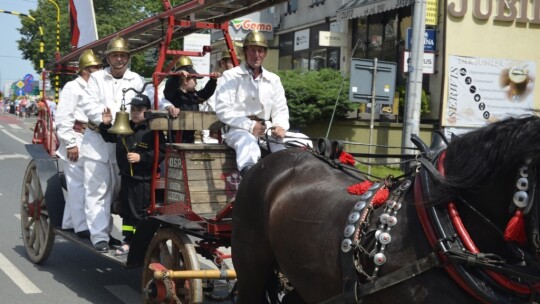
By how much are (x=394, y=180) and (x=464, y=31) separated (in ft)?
51.4

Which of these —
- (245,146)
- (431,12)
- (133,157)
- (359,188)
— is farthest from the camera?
(431,12)

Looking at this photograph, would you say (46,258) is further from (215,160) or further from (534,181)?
(534,181)

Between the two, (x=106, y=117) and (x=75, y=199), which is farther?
(x=75, y=199)

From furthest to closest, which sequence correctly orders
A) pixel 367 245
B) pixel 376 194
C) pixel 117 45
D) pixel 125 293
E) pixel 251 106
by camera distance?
1. pixel 125 293
2. pixel 117 45
3. pixel 251 106
4. pixel 376 194
5. pixel 367 245

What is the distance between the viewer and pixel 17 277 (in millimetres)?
6750

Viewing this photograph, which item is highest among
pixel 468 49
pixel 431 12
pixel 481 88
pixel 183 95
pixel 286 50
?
pixel 431 12

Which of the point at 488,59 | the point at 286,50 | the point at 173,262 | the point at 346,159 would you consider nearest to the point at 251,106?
the point at 173,262

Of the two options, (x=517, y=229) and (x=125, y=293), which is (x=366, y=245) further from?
(x=125, y=293)

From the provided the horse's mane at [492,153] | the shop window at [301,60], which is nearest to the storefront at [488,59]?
the shop window at [301,60]

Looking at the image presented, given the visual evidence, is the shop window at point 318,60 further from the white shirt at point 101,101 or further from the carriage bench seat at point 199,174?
the carriage bench seat at point 199,174

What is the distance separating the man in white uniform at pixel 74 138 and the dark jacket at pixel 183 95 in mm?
745

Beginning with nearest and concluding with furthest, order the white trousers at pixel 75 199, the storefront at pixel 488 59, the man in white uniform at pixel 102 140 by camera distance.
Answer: the man in white uniform at pixel 102 140 → the white trousers at pixel 75 199 → the storefront at pixel 488 59

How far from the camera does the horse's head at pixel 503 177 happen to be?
2.54 metres

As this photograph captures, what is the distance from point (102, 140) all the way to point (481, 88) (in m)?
13.1
